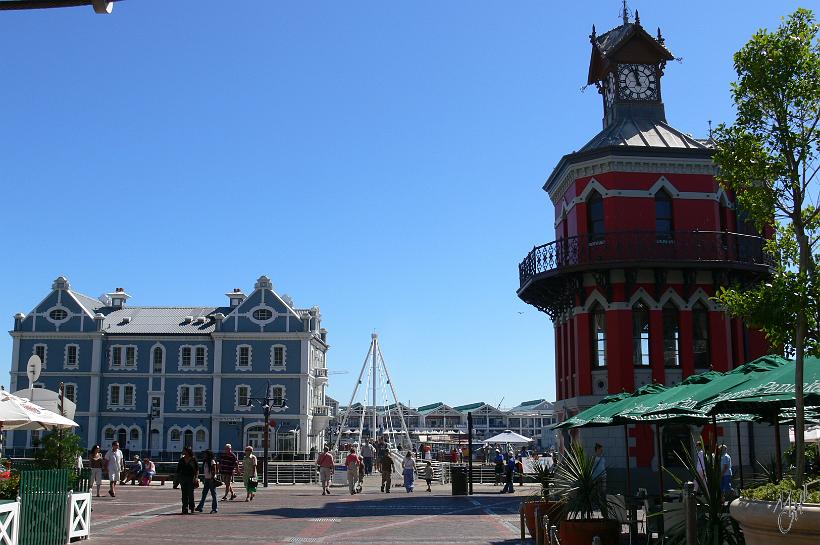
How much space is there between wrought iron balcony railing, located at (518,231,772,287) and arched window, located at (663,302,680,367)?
1.86 metres

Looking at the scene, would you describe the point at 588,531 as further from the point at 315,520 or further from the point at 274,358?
the point at 274,358

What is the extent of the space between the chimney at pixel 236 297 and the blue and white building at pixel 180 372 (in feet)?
8.07

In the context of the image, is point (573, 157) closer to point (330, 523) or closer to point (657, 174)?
point (657, 174)

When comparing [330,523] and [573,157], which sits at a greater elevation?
[573,157]

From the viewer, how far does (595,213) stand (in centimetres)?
2936

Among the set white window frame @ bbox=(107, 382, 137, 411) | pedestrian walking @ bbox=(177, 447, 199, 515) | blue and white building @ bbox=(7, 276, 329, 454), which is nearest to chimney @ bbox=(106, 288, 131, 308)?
blue and white building @ bbox=(7, 276, 329, 454)

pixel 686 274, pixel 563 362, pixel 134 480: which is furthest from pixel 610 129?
pixel 134 480

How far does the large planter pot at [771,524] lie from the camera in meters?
7.08

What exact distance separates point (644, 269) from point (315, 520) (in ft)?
45.4

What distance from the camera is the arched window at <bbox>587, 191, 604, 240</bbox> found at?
29156 mm

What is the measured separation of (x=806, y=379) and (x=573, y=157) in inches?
743

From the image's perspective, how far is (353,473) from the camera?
29703 millimetres

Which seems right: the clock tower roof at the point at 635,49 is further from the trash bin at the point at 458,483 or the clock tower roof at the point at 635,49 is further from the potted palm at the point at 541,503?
the potted palm at the point at 541,503

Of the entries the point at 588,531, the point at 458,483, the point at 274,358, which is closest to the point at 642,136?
the point at 458,483
